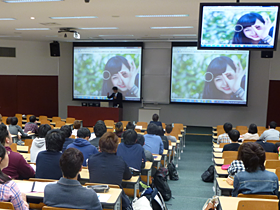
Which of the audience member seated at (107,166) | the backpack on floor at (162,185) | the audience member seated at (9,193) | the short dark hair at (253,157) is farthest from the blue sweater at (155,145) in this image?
the audience member seated at (9,193)

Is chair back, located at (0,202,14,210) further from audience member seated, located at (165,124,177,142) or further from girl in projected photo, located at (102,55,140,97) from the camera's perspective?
girl in projected photo, located at (102,55,140,97)

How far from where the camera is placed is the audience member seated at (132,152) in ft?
12.4

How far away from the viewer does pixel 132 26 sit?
26.1 ft

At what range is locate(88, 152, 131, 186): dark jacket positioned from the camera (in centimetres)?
309

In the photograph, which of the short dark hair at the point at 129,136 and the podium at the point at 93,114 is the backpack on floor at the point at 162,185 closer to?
the short dark hair at the point at 129,136

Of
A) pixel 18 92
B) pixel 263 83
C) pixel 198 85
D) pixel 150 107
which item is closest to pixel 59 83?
pixel 18 92

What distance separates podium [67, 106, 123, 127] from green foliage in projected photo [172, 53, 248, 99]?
2.49m

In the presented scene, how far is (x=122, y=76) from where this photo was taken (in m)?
11.3

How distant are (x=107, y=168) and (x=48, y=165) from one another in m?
0.68

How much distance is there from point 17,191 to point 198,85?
922 centimetres

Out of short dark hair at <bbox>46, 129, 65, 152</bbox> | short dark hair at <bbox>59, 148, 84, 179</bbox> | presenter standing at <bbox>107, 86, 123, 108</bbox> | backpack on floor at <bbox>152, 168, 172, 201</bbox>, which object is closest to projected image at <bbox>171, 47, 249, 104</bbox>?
presenter standing at <bbox>107, 86, 123, 108</bbox>

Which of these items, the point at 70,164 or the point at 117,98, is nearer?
the point at 70,164

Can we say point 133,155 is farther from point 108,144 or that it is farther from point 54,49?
point 54,49

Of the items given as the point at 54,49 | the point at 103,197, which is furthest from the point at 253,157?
the point at 54,49
